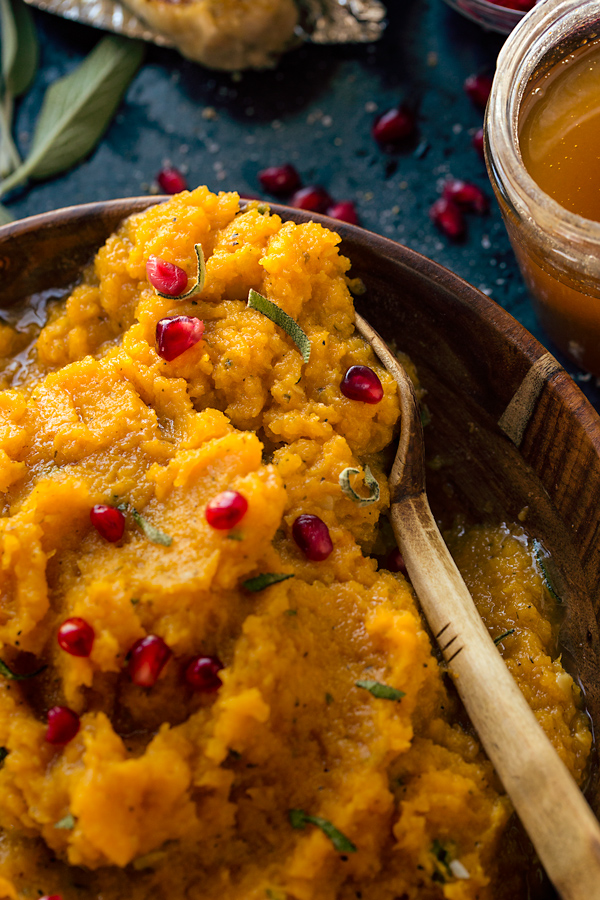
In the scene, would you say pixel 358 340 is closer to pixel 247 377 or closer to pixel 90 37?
pixel 247 377

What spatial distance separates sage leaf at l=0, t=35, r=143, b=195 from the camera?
184 inches

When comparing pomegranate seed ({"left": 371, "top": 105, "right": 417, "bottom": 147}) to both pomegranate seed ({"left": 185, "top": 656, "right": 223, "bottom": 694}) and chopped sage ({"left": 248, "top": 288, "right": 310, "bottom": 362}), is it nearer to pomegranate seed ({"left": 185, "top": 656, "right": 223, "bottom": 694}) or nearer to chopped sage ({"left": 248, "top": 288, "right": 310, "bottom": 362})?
chopped sage ({"left": 248, "top": 288, "right": 310, "bottom": 362})

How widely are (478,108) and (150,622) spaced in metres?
3.89

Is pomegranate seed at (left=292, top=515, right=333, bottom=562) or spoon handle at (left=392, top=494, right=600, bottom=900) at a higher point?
pomegranate seed at (left=292, top=515, right=333, bottom=562)

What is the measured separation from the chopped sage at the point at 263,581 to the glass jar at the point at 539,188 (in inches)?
64.8

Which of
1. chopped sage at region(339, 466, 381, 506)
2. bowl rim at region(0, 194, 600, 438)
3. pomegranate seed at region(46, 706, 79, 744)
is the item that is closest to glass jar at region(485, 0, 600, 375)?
bowl rim at region(0, 194, 600, 438)

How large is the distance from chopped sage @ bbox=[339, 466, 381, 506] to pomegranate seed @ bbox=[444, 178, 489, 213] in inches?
93.4

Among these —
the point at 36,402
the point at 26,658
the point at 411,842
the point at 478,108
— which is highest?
the point at 478,108

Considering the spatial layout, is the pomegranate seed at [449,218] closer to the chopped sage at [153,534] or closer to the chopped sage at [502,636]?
the chopped sage at [502,636]

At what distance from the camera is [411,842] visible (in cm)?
228

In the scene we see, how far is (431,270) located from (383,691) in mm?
1697

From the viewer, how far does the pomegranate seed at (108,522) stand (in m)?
2.48

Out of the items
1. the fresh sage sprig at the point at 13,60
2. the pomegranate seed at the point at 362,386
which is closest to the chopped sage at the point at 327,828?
the pomegranate seed at the point at 362,386

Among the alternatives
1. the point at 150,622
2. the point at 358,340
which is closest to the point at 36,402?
the point at 150,622
